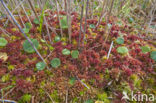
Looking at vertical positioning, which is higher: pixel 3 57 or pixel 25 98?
pixel 3 57

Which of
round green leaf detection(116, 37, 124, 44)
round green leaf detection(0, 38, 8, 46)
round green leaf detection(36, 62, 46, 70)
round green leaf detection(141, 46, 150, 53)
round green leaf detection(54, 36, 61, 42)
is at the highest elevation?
round green leaf detection(0, 38, 8, 46)

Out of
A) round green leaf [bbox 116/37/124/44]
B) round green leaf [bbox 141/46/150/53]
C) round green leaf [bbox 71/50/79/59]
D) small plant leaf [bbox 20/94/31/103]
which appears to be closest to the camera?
small plant leaf [bbox 20/94/31/103]

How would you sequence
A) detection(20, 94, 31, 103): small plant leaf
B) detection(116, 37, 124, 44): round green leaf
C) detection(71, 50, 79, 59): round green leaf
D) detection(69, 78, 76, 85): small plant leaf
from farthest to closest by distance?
1. detection(116, 37, 124, 44): round green leaf
2. detection(71, 50, 79, 59): round green leaf
3. detection(69, 78, 76, 85): small plant leaf
4. detection(20, 94, 31, 103): small plant leaf

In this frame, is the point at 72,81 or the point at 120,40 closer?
the point at 72,81

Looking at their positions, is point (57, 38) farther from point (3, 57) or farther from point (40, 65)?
point (3, 57)

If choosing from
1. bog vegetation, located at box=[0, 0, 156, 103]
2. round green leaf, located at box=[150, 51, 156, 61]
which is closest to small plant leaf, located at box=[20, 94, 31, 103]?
bog vegetation, located at box=[0, 0, 156, 103]

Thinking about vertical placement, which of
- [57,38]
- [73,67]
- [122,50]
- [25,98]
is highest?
[57,38]

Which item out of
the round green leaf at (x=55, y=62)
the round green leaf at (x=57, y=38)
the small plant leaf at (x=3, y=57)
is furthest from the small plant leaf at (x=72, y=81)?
the small plant leaf at (x=3, y=57)

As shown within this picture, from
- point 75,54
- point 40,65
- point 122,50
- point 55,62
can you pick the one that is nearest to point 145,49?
point 122,50

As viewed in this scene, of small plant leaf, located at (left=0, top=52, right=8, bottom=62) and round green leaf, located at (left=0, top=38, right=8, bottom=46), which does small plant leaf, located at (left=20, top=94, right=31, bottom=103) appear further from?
round green leaf, located at (left=0, top=38, right=8, bottom=46)

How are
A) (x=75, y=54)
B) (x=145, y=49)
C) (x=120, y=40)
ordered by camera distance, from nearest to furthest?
(x=75, y=54) < (x=145, y=49) < (x=120, y=40)

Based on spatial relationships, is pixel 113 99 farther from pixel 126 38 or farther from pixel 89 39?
pixel 126 38
